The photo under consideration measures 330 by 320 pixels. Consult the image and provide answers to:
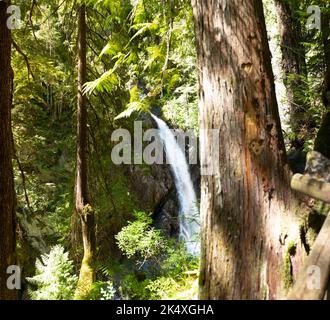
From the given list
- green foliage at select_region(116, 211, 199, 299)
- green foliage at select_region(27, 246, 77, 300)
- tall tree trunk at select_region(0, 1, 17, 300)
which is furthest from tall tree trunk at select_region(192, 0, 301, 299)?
green foliage at select_region(27, 246, 77, 300)

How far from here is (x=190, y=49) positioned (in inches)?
294

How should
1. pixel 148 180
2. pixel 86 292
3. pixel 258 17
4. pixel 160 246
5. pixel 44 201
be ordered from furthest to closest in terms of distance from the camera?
pixel 148 180 → pixel 44 201 → pixel 86 292 → pixel 160 246 → pixel 258 17

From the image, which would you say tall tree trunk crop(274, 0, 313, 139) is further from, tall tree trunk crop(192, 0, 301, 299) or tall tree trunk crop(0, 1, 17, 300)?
tall tree trunk crop(0, 1, 17, 300)

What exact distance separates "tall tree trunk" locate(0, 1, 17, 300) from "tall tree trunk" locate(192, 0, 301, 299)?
244cm

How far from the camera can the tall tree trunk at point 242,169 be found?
2.71m

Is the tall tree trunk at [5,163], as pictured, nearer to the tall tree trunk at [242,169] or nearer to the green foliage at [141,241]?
the green foliage at [141,241]

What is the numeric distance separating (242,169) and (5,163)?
112 inches

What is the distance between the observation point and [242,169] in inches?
110

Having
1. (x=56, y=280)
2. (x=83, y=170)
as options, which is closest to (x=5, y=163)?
(x=56, y=280)

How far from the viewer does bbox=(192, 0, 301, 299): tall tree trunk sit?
8.90ft

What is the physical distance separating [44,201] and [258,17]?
11.3m

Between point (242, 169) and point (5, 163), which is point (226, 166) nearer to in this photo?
point (242, 169)
